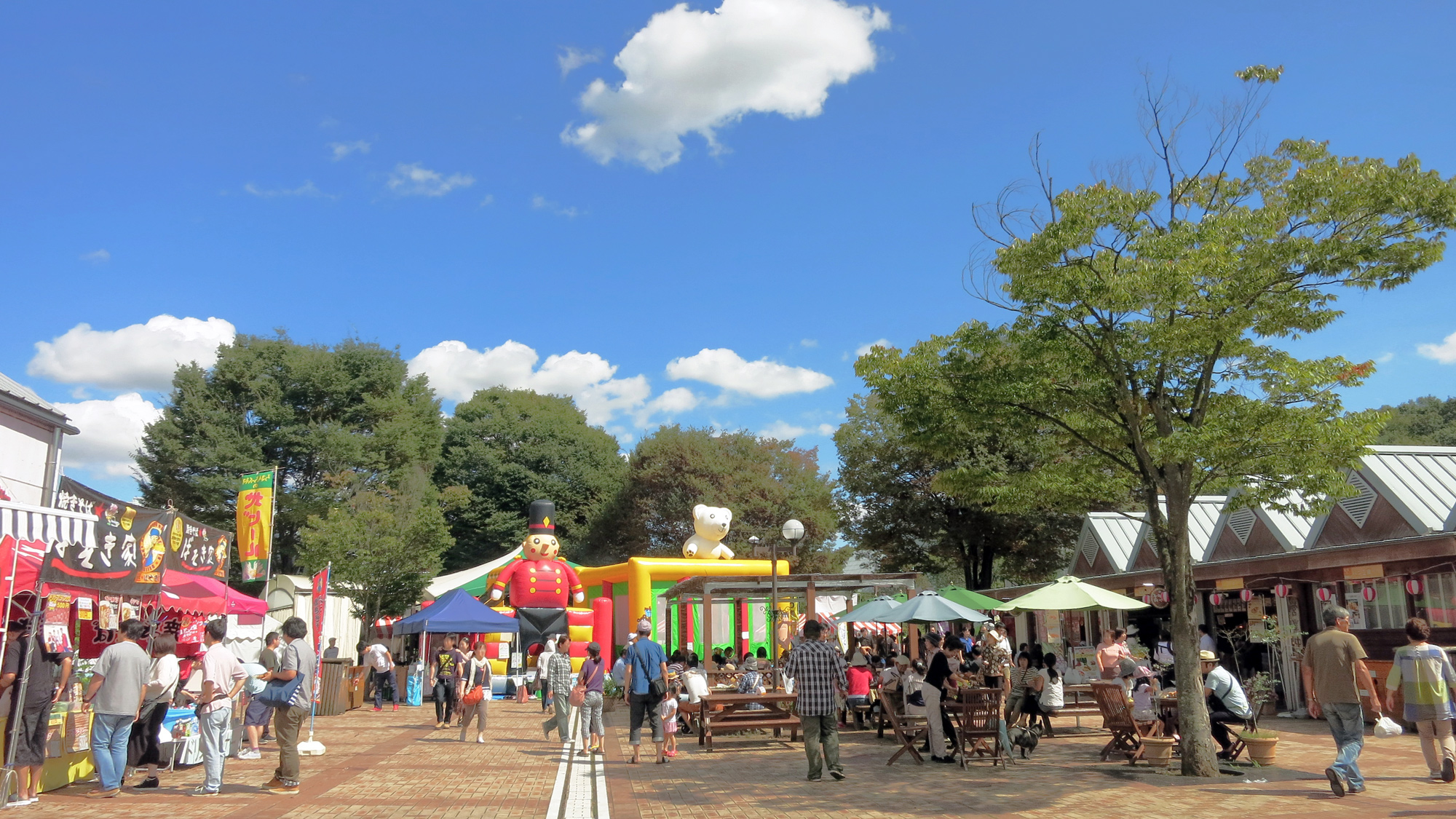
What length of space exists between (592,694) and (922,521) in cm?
2203

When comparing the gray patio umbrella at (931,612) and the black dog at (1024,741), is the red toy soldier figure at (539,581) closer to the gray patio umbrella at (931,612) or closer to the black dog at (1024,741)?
the gray patio umbrella at (931,612)

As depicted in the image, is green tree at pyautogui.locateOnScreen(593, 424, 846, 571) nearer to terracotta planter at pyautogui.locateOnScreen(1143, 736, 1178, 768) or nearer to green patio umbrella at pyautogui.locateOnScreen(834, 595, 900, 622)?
green patio umbrella at pyautogui.locateOnScreen(834, 595, 900, 622)

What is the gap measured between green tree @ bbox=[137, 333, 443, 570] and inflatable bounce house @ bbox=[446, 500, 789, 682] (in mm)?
15022

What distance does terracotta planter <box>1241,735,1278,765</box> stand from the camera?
988 centimetres

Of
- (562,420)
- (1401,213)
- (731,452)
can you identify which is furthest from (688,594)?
(562,420)

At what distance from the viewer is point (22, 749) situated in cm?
807

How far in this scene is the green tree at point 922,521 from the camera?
32125 mm

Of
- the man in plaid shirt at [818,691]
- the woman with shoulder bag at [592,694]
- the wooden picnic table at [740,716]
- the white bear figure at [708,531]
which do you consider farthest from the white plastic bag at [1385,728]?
the white bear figure at [708,531]

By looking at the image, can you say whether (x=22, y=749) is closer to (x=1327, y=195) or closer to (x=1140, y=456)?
(x=1140, y=456)

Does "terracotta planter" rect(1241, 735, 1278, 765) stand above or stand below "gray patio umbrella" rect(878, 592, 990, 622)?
below

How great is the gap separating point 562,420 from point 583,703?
3941 cm

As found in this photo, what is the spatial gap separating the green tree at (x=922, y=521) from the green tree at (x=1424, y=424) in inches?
647

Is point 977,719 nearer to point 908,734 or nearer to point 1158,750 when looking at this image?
point 908,734

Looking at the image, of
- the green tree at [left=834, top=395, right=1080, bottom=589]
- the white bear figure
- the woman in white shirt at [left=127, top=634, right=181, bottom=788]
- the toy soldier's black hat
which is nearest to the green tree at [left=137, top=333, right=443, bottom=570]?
the toy soldier's black hat
